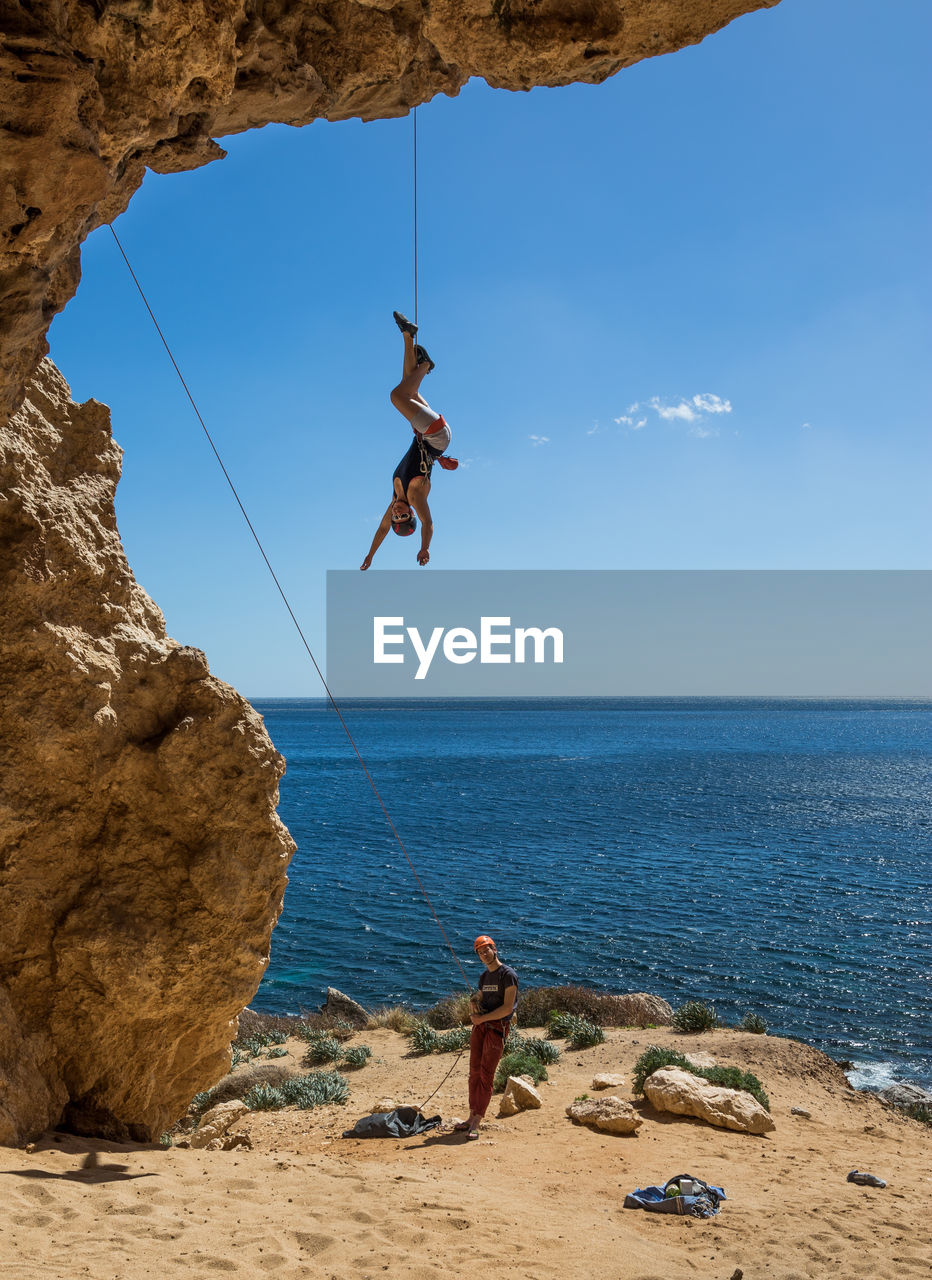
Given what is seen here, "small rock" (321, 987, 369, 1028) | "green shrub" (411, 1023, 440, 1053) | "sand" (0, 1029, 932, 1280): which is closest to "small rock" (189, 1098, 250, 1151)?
"sand" (0, 1029, 932, 1280)

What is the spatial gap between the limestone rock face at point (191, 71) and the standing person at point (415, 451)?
6.62ft

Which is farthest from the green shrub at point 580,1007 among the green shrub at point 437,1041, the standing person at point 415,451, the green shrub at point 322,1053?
the standing person at point 415,451

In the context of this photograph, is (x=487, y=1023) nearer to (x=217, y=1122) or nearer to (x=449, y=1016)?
(x=217, y=1122)

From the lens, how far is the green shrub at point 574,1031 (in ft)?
49.6

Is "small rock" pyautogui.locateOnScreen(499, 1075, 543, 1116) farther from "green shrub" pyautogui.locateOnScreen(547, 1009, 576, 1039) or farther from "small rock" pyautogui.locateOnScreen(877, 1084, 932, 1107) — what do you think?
"small rock" pyautogui.locateOnScreen(877, 1084, 932, 1107)

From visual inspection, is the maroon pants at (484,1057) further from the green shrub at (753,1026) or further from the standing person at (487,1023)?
the green shrub at (753,1026)

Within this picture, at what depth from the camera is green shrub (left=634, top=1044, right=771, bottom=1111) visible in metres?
11.8

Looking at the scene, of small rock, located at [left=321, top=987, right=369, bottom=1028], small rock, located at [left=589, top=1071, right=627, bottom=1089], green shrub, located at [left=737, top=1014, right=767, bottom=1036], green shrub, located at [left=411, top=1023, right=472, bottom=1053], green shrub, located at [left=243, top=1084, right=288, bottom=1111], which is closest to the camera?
small rock, located at [left=589, top=1071, right=627, bottom=1089]

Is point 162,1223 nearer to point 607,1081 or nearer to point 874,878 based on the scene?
point 607,1081

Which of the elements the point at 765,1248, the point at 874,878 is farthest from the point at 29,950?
the point at 874,878

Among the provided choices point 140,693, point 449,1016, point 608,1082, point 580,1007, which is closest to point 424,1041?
point 449,1016

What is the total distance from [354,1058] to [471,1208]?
9.46 meters

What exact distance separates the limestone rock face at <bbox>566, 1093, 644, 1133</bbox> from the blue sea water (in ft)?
28.1

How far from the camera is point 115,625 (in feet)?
25.1
